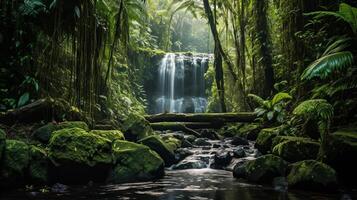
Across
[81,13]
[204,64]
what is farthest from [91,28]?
[204,64]

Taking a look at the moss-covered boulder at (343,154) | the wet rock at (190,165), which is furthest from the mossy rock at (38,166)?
the moss-covered boulder at (343,154)

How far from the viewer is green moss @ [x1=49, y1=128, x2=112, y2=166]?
17.4 ft

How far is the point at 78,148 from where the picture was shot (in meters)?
5.48

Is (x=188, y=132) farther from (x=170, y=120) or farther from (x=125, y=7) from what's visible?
(x=125, y=7)

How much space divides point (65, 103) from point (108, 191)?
2.90 m

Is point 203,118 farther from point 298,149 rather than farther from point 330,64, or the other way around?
point 330,64

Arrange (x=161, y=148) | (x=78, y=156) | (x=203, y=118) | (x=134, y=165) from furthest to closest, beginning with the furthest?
(x=203, y=118) → (x=161, y=148) → (x=134, y=165) → (x=78, y=156)

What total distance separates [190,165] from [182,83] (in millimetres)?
14343

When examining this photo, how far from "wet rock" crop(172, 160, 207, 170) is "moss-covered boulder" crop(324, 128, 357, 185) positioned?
2801mm

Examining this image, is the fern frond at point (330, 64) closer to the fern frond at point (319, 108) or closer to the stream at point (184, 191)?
the fern frond at point (319, 108)

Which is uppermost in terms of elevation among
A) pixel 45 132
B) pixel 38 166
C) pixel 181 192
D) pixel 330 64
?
pixel 330 64

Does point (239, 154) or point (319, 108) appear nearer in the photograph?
point (319, 108)

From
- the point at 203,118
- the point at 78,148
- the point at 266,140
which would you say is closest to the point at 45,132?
the point at 78,148

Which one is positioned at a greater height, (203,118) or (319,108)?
(319,108)
